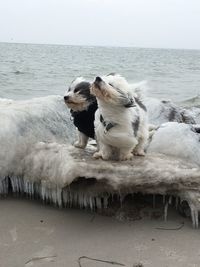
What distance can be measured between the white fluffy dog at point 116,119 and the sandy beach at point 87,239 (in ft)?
2.31

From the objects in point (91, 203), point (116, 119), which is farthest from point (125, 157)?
point (91, 203)

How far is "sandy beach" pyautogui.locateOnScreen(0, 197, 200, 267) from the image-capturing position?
335 cm

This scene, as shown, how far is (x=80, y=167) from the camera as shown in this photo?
4.05m

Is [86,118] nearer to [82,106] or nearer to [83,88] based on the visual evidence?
[82,106]

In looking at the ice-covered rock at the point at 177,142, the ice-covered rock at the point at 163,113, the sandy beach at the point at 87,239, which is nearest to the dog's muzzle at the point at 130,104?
the ice-covered rock at the point at 177,142

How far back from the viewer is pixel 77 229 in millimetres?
3828

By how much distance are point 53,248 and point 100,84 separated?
1432mm

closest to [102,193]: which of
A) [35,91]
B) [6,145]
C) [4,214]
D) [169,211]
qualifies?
[169,211]

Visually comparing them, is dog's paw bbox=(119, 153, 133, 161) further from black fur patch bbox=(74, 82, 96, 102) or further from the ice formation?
black fur patch bbox=(74, 82, 96, 102)

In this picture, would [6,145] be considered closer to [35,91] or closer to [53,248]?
[53,248]

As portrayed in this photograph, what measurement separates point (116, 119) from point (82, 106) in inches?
16.6

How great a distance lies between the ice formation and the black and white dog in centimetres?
Result: 21

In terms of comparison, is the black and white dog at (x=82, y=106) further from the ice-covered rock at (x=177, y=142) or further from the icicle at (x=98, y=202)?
the icicle at (x=98, y=202)

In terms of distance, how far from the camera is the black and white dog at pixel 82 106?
4525 millimetres
